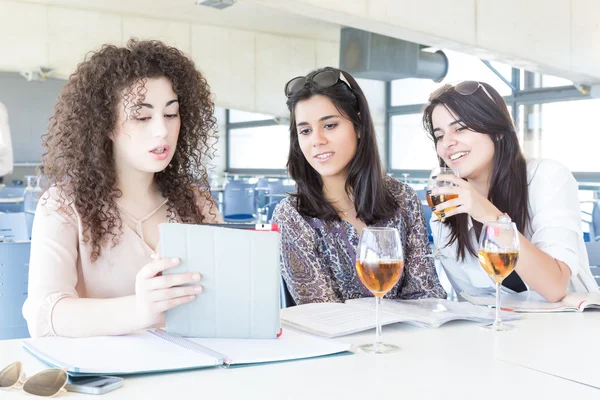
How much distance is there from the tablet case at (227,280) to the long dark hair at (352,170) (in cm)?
79

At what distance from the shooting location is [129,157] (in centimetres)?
164

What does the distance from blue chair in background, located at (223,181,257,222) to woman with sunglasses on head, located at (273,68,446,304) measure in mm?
5555

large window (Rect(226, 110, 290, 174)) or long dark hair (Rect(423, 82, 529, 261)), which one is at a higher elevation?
large window (Rect(226, 110, 290, 174))

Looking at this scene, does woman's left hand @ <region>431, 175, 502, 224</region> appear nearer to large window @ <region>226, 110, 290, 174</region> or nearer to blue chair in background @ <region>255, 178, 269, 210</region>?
blue chair in background @ <region>255, 178, 269, 210</region>

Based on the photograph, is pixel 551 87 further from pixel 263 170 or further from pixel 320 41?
pixel 263 170

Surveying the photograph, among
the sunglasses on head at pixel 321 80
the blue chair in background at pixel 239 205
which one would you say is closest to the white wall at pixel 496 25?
the blue chair in background at pixel 239 205

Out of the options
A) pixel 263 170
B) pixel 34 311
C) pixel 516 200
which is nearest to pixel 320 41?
pixel 263 170

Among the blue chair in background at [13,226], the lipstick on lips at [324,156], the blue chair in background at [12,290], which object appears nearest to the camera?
the lipstick on lips at [324,156]

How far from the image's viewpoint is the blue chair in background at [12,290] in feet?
7.48

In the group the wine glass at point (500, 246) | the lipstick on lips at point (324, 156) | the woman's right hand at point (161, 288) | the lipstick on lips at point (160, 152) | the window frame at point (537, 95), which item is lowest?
the woman's right hand at point (161, 288)

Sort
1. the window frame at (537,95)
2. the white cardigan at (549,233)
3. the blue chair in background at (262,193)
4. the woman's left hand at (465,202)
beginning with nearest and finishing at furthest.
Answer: the woman's left hand at (465,202) < the white cardigan at (549,233) < the window frame at (537,95) < the blue chair in background at (262,193)

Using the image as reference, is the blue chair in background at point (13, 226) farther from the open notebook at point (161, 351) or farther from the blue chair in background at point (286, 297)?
the open notebook at point (161, 351)

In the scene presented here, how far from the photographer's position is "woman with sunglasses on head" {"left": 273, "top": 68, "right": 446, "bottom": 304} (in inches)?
79.9

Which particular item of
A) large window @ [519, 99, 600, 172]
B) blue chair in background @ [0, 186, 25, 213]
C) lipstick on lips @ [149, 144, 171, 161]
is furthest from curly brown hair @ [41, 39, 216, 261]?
large window @ [519, 99, 600, 172]
